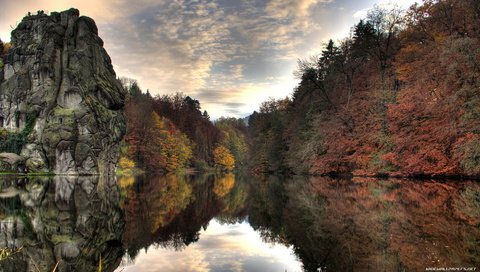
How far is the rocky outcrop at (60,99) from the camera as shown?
4584cm

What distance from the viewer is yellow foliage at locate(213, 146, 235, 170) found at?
113 metres

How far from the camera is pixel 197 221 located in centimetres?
1468

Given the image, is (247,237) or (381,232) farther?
(247,237)

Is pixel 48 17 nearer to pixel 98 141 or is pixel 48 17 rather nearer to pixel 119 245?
pixel 98 141

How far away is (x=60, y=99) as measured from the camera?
48375mm

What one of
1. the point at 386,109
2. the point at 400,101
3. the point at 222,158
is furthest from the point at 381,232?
the point at 222,158

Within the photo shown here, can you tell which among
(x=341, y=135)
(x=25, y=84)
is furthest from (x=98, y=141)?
(x=341, y=135)

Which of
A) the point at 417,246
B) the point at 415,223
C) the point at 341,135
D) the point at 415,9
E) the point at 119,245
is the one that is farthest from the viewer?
the point at 341,135

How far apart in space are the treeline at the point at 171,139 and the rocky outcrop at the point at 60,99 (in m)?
18.7

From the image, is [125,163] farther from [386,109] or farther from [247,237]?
[247,237]

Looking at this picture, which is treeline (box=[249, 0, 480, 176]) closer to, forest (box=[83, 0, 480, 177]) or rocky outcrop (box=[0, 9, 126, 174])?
forest (box=[83, 0, 480, 177])

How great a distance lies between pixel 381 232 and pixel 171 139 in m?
76.9

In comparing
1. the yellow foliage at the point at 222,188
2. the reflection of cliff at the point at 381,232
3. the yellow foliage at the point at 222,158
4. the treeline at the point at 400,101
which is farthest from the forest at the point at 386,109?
the yellow foliage at the point at 222,158

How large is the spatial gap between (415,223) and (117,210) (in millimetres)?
11235
